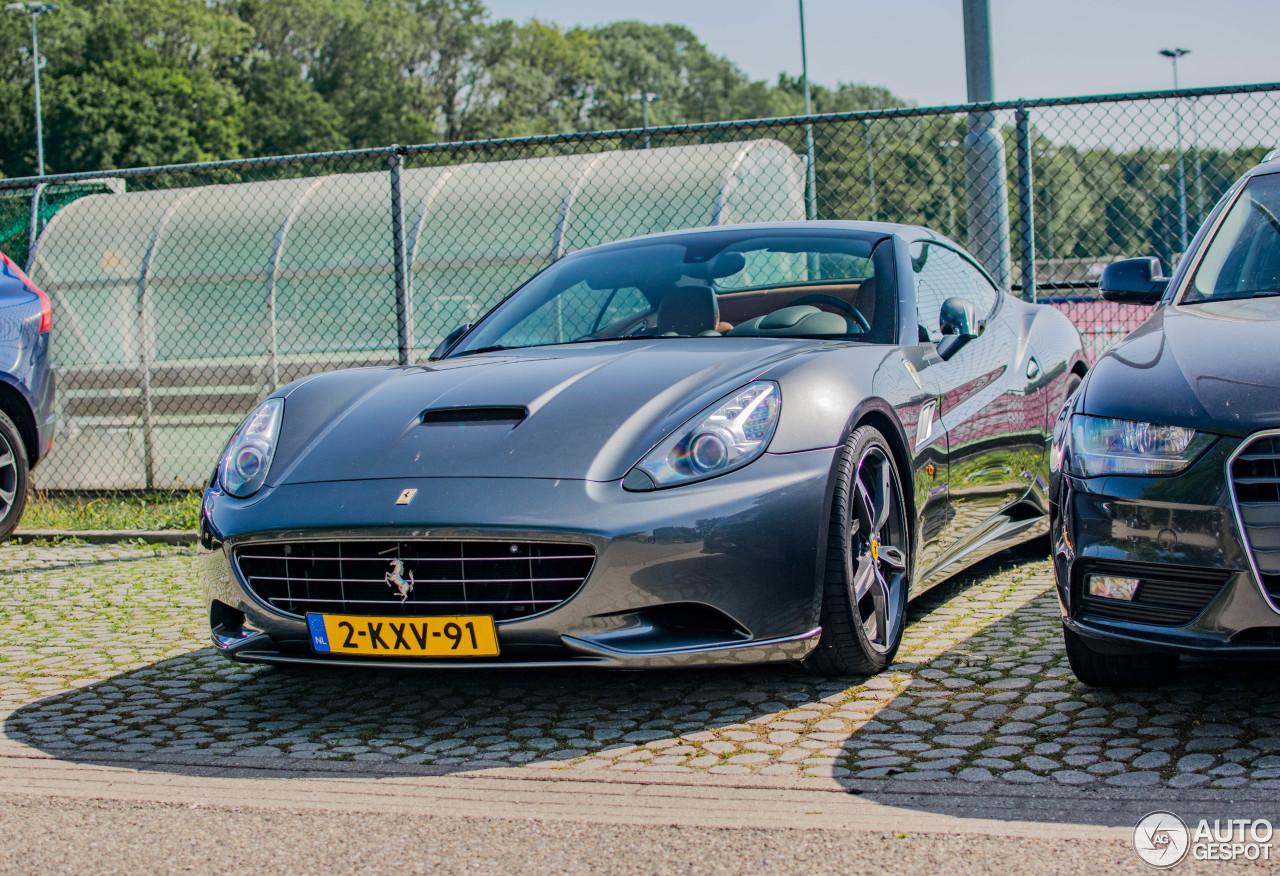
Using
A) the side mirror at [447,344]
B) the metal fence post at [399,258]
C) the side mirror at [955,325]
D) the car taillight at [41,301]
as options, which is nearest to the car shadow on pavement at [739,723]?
the side mirror at [955,325]

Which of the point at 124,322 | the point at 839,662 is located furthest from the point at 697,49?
the point at 839,662

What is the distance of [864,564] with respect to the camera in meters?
3.99

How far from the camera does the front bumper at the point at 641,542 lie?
344cm

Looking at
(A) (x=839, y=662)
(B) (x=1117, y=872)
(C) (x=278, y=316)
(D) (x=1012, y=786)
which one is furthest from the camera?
(C) (x=278, y=316)

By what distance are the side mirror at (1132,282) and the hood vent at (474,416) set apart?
2.06 metres

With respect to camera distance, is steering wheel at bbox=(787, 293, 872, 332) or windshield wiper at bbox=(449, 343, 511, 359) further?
windshield wiper at bbox=(449, 343, 511, 359)

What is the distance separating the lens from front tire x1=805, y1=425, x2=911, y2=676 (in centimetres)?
375

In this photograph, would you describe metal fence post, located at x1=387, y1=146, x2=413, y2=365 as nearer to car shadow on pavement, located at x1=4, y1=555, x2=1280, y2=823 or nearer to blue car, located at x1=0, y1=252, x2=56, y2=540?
blue car, located at x1=0, y1=252, x2=56, y2=540

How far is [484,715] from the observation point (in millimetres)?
3918

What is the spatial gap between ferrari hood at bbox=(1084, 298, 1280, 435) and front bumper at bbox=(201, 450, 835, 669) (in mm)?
797

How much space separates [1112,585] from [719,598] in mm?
953

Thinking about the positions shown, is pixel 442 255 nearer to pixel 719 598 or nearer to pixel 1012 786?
pixel 719 598

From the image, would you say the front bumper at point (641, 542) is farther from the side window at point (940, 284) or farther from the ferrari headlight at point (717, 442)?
the side window at point (940, 284)

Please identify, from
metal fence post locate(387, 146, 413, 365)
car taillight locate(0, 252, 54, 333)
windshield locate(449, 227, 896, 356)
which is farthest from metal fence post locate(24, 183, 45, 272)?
windshield locate(449, 227, 896, 356)
